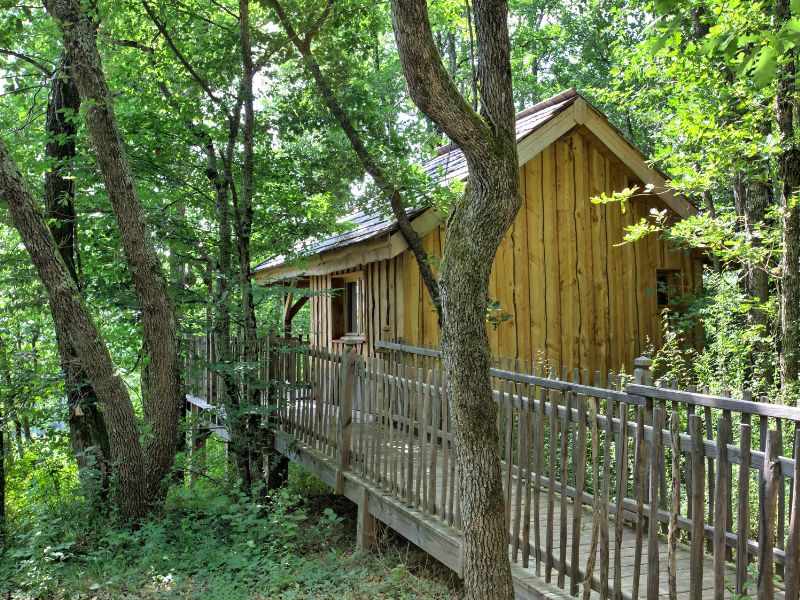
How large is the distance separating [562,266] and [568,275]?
0.19 meters

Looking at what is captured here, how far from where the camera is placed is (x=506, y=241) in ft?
35.7

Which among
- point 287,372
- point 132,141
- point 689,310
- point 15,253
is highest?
point 132,141

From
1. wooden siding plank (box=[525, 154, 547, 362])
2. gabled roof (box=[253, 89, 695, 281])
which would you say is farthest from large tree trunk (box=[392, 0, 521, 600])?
wooden siding plank (box=[525, 154, 547, 362])

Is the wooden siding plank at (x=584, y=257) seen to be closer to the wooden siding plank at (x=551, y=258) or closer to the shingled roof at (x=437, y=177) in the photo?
the wooden siding plank at (x=551, y=258)

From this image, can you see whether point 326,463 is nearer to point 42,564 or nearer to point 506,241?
point 42,564

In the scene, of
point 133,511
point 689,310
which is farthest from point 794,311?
point 133,511

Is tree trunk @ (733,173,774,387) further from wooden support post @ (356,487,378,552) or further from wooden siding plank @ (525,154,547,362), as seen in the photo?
wooden support post @ (356,487,378,552)

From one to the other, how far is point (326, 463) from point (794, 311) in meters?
5.16

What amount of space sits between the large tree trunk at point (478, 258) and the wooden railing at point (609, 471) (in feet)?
0.80

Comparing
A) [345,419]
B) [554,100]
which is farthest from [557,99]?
[345,419]

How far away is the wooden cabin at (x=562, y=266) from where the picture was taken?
34.0 feet

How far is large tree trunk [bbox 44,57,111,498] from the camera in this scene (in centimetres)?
805

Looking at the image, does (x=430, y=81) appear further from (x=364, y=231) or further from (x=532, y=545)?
(x=364, y=231)

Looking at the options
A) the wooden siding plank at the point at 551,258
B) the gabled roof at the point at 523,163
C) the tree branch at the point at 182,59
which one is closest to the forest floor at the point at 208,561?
the gabled roof at the point at 523,163
